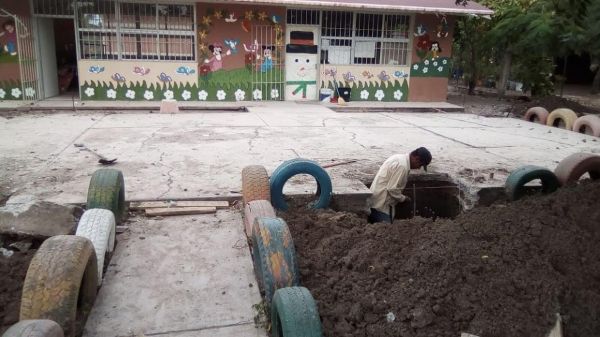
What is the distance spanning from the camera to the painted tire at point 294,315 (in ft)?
9.46

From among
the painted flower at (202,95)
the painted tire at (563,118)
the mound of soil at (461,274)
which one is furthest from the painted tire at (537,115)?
the painted flower at (202,95)

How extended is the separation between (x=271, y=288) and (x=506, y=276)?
5.49 ft

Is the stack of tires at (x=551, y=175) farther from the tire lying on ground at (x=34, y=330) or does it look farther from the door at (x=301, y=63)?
the door at (x=301, y=63)

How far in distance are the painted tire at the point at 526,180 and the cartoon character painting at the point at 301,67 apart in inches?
426

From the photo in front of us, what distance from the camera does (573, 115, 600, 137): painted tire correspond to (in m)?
11.0

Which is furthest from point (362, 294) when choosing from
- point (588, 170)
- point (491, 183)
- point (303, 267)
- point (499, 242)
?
point (588, 170)

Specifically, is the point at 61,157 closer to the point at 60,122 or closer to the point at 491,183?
the point at 60,122

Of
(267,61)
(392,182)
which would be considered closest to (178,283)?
(392,182)

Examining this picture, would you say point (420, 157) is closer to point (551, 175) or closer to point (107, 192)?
point (551, 175)

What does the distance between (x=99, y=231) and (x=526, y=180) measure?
5.02 meters

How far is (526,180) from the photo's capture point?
6.16 m

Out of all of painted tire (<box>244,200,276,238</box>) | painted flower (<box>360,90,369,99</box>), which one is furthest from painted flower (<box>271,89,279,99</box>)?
painted tire (<box>244,200,276,238</box>)

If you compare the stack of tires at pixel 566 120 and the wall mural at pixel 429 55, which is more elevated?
the wall mural at pixel 429 55

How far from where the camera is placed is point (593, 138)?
10.7 meters
